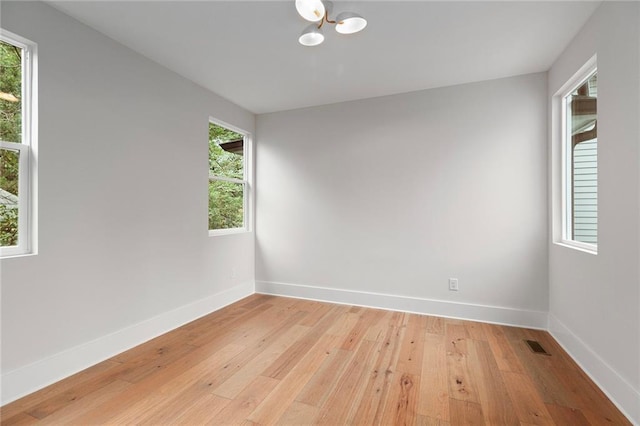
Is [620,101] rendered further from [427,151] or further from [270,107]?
[270,107]

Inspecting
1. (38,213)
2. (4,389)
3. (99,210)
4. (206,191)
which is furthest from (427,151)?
(4,389)

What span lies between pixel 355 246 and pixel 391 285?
629 millimetres

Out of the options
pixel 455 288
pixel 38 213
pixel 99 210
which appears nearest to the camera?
pixel 38 213

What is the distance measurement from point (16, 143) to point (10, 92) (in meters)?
0.33

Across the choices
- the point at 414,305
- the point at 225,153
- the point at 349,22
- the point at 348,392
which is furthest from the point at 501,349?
the point at 225,153

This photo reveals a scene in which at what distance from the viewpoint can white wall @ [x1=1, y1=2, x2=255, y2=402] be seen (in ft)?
6.15

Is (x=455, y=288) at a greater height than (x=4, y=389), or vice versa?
(x=455, y=288)

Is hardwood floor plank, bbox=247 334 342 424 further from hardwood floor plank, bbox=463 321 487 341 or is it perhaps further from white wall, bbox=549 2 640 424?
white wall, bbox=549 2 640 424

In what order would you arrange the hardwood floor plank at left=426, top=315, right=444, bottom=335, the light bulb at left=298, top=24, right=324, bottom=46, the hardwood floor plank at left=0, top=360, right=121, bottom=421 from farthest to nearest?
1. the hardwood floor plank at left=426, top=315, right=444, bottom=335
2. the light bulb at left=298, top=24, right=324, bottom=46
3. the hardwood floor plank at left=0, top=360, right=121, bottom=421

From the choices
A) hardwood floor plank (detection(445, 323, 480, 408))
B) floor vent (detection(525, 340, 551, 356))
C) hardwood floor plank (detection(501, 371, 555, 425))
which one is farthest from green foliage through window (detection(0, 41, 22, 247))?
floor vent (detection(525, 340, 551, 356))

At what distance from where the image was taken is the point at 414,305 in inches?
130

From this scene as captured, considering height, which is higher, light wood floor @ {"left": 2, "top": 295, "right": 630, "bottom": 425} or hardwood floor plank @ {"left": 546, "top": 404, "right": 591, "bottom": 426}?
hardwood floor plank @ {"left": 546, "top": 404, "right": 591, "bottom": 426}

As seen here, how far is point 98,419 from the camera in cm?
160

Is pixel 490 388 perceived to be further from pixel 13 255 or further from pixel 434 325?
pixel 13 255
